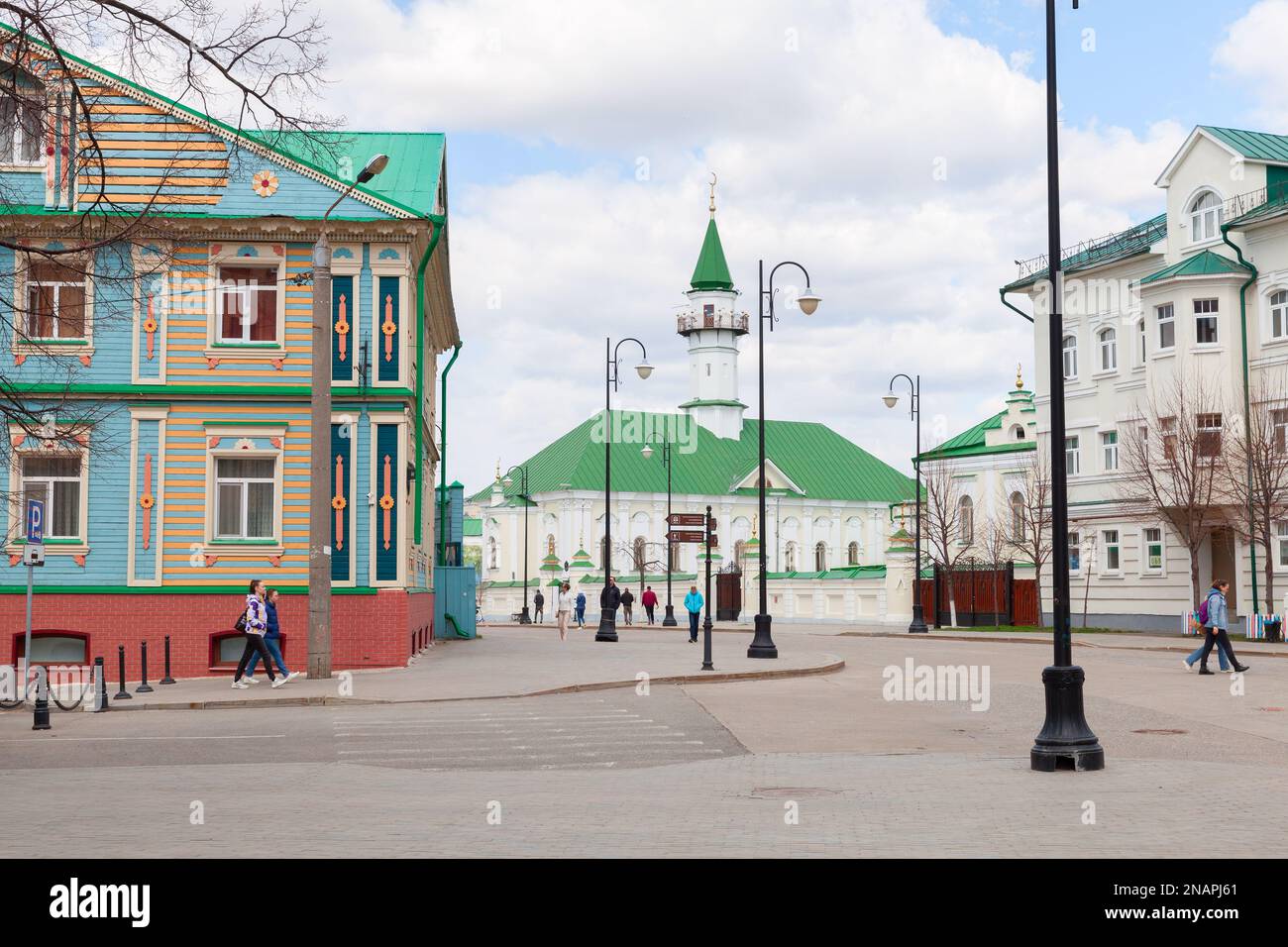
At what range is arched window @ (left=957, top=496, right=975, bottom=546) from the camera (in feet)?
221

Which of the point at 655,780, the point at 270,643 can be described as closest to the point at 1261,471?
the point at 270,643

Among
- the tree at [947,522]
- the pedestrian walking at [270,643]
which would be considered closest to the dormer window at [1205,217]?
the tree at [947,522]

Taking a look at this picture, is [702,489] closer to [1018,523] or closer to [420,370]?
[1018,523]

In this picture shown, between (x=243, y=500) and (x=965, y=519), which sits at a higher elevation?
(x=965, y=519)

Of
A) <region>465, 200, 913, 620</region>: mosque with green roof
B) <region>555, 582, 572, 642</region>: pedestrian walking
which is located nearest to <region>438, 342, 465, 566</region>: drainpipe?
<region>555, 582, 572, 642</region>: pedestrian walking

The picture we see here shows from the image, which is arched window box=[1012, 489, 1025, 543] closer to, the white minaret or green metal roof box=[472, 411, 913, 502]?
green metal roof box=[472, 411, 913, 502]

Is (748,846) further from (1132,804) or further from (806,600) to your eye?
(806,600)

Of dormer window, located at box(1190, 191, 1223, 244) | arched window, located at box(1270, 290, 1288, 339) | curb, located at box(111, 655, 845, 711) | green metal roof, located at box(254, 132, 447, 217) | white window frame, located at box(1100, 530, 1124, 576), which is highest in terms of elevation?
dormer window, located at box(1190, 191, 1223, 244)

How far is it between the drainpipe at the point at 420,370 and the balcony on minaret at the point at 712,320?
278 ft

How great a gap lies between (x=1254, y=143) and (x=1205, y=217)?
108 inches

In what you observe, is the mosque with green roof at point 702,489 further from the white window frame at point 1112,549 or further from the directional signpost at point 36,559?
the directional signpost at point 36,559

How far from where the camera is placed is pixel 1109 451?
52.1m

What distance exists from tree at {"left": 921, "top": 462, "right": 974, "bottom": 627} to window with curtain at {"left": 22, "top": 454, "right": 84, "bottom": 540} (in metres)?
37.6

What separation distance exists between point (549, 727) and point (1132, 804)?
28.6ft
